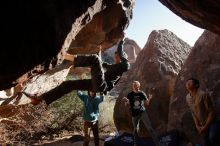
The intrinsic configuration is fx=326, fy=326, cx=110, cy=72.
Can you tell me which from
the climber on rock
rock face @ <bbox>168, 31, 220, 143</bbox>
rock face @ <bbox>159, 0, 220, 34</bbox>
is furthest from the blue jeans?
rock face @ <bbox>168, 31, 220, 143</bbox>

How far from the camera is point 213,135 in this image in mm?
5789

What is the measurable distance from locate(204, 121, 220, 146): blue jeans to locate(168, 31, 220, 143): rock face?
3012 mm

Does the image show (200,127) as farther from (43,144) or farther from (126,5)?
(43,144)

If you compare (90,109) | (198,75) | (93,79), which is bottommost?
(90,109)

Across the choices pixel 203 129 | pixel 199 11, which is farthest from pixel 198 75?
pixel 199 11

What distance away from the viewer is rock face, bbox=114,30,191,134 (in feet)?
38.8

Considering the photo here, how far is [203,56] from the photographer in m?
10.6

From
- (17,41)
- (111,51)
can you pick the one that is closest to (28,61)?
(17,41)

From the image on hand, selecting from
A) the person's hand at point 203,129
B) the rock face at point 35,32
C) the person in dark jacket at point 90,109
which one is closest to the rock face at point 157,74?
the person in dark jacket at point 90,109

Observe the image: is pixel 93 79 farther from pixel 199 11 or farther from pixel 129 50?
pixel 129 50

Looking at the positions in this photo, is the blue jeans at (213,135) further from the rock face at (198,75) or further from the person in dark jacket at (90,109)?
the person in dark jacket at (90,109)

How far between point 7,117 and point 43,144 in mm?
3358

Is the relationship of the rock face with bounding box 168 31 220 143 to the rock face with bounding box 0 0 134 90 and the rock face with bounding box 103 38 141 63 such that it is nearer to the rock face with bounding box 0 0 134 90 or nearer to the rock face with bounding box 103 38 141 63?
the rock face with bounding box 0 0 134 90

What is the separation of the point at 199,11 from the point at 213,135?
88.2 inches
